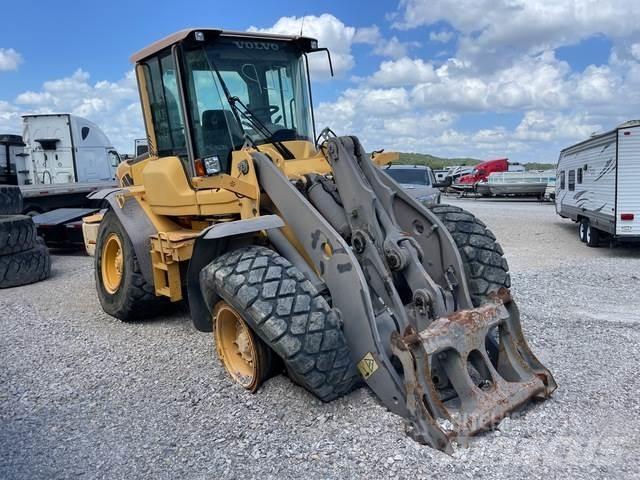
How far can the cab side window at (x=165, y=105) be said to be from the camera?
5535 millimetres

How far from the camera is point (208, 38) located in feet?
16.9

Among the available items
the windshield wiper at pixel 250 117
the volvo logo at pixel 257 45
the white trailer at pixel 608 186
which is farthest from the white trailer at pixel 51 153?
the white trailer at pixel 608 186

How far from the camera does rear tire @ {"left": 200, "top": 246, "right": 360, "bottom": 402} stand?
3752 mm

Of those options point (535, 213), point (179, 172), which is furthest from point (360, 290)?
point (535, 213)

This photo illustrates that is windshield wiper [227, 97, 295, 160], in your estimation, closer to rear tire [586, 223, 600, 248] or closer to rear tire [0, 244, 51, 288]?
rear tire [0, 244, 51, 288]

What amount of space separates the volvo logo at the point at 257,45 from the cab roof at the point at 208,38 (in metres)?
0.05

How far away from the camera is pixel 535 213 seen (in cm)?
2098

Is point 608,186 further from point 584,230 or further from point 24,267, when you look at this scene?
point 24,267

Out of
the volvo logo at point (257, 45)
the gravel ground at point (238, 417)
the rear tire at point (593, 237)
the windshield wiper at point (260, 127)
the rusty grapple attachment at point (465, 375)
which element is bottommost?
the rear tire at point (593, 237)

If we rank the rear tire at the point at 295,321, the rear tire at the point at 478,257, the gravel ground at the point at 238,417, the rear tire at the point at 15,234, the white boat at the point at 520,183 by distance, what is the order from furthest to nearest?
the white boat at the point at 520,183 < the rear tire at the point at 15,234 < the rear tire at the point at 478,257 < the rear tire at the point at 295,321 < the gravel ground at the point at 238,417

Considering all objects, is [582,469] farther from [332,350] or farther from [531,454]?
[332,350]

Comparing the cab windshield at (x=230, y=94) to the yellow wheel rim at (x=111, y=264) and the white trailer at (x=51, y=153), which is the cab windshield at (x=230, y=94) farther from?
the white trailer at (x=51, y=153)

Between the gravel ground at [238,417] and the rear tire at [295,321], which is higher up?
the rear tire at [295,321]

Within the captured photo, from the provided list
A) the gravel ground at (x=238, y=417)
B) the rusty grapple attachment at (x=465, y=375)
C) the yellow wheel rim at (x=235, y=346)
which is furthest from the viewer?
the yellow wheel rim at (x=235, y=346)
